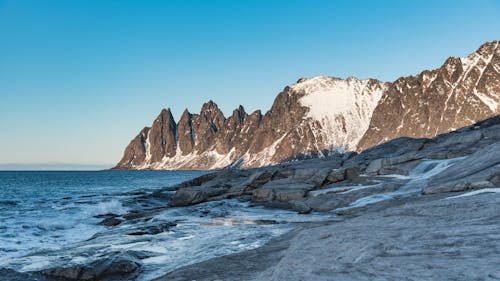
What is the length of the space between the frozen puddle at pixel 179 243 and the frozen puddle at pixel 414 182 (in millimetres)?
3636

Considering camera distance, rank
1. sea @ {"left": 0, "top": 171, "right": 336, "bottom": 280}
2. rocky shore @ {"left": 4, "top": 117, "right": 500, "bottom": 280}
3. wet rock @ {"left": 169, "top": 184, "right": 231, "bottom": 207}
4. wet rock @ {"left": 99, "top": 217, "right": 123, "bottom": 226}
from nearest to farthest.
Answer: rocky shore @ {"left": 4, "top": 117, "right": 500, "bottom": 280}
sea @ {"left": 0, "top": 171, "right": 336, "bottom": 280}
wet rock @ {"left": 99, "top": 217, "right": 123, "bottom": 226}
wet rock @ {"left": 169, "top": 184, "right": 231, "bottom": 207}

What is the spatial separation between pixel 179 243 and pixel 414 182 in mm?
23319

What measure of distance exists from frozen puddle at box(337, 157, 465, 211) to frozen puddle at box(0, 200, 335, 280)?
143 inches

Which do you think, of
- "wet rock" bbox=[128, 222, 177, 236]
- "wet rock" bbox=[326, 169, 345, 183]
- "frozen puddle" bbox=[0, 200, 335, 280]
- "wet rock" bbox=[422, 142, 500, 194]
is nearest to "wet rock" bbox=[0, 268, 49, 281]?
"frozen puddle" bbox=[0, 200, 335, 280]

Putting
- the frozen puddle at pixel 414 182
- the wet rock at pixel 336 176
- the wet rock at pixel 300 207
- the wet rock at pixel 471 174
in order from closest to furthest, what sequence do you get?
the wet rock at pixel 471 174, the frozen puddle at pixel 414 182, the wet rock at pixel 300 207, the wet rock at pixel 336 176

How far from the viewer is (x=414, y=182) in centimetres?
3656

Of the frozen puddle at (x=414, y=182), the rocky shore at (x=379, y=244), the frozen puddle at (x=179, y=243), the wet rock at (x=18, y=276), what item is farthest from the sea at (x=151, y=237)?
the frozen puddle at (x=414, y=182)

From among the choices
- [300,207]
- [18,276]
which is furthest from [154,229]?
[300,207]

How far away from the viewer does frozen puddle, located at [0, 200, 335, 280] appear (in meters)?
18.5

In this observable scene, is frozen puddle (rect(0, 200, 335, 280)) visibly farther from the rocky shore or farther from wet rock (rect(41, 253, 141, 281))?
the rocky shore

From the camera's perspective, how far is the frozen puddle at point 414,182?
1275 inches

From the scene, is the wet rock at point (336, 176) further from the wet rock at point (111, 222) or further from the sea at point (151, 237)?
the wet rock at point (111, 222)

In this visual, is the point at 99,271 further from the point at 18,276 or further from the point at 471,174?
the point at 471,174

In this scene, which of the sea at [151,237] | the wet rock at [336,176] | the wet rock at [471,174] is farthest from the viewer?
the wet rock at [336,176]
